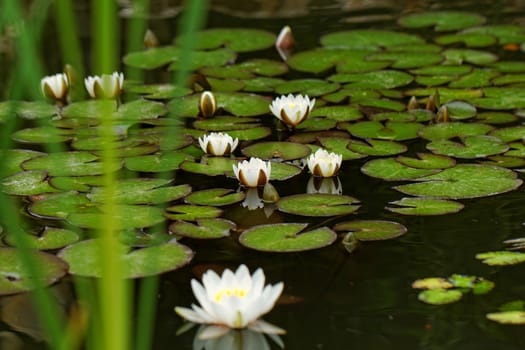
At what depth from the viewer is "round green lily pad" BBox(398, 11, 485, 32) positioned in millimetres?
4031

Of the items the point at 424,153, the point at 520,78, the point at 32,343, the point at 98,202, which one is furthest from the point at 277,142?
the point at 32,343

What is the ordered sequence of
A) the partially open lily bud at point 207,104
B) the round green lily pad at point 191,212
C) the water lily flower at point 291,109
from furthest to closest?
the partially open lily bud at point 207,104 → the water lily flower at point 291,109 → the round green lily pad at point 191,212

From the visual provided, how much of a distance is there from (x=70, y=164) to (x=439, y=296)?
1214mm

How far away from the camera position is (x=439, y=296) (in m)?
1.89

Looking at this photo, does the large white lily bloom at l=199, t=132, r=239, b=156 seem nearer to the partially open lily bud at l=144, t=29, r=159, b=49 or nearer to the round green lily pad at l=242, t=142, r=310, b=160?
the round green lily pad at l=242, t=142, r=310, b=160

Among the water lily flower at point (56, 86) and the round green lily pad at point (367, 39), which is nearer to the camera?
the water lily flower at point (56, 86)

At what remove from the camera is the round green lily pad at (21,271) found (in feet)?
6.43

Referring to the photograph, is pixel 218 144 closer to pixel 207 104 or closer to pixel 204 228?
pixel 207 104

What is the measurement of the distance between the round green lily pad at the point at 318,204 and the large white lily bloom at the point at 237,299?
0.59m

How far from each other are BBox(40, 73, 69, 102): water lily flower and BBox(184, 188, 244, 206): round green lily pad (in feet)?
3.12

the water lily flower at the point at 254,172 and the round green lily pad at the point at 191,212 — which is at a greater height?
the water lily flower at the point at 254,172

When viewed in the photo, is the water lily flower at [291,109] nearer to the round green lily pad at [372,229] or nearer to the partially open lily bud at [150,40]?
the round green lily pad at [372,229]

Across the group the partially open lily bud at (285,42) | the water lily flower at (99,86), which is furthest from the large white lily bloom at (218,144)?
the partially open lily bud at (285,42)

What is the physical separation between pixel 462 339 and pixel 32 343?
796mm
